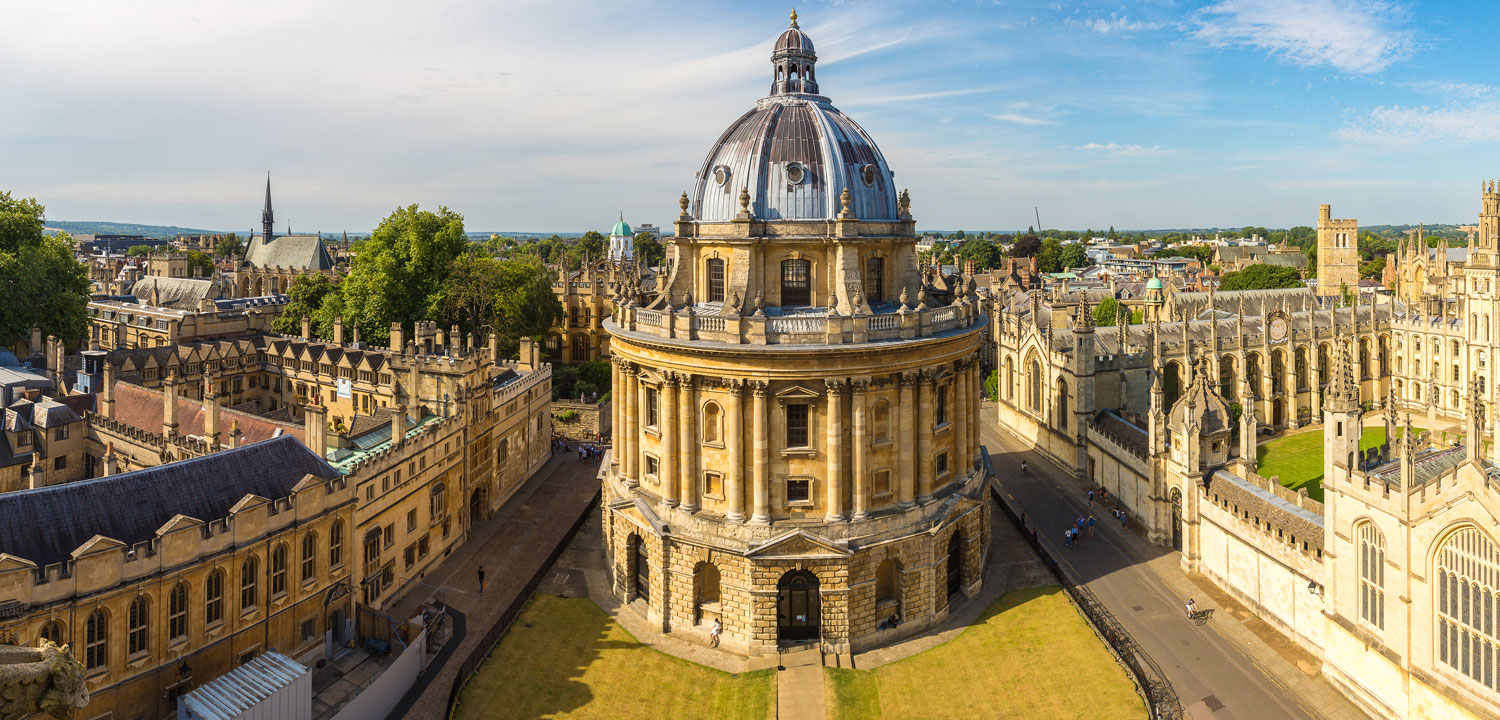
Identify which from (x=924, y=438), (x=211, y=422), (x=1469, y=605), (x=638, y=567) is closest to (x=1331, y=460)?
(x=1469, y=605)

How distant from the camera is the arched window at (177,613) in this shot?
27.9 metres

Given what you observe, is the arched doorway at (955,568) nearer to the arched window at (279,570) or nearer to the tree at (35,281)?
the arched window at (279,570)

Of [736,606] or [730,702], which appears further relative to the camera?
[736,606]

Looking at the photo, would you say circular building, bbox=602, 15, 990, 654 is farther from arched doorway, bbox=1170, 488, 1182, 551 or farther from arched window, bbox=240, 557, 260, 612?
arched window, bbox=240, 557, 260, 612

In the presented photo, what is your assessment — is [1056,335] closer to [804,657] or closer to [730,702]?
[804,657]

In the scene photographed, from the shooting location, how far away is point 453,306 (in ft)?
247

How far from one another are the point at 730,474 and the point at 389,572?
→ 16.4m

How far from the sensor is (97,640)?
26125 millimetres

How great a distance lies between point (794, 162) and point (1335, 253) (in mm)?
118283

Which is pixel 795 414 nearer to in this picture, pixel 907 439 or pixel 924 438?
pixel 907 439

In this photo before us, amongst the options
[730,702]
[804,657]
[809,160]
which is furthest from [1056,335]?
[730,702]

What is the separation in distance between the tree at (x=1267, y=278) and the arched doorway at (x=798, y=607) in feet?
352

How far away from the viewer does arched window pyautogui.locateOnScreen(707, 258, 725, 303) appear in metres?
39.1

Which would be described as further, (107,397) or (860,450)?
(107,397)
